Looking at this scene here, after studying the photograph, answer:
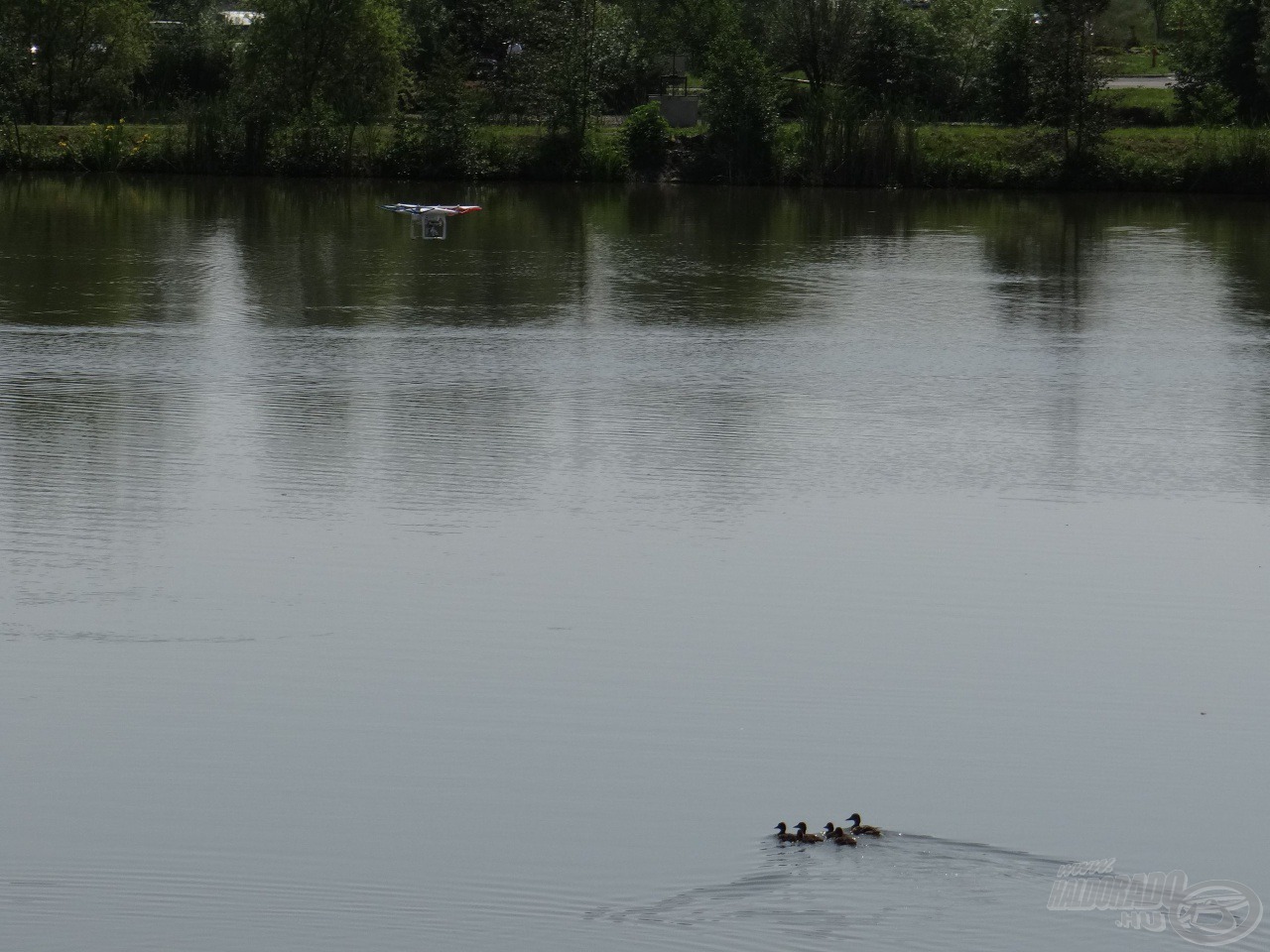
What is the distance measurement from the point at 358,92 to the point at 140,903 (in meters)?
58.0

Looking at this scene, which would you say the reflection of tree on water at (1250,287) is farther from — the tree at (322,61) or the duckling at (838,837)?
the tree at (322,61)

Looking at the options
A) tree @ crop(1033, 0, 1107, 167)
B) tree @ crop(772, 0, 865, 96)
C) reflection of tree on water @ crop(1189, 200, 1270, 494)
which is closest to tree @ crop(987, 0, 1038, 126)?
tree @ crop(1033, 0, 1107, 167)

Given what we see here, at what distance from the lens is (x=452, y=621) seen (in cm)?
1458

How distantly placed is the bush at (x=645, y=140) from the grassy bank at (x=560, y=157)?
37cm

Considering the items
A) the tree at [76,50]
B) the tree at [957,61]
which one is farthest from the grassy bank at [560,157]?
the tree at [957,61]

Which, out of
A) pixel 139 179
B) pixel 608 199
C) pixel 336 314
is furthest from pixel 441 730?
pixel 139 179

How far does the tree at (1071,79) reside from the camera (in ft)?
203

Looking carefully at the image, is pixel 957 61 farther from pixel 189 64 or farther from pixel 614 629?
pixel 614 629

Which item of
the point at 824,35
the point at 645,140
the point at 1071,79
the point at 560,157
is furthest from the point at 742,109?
the point at 1071,79

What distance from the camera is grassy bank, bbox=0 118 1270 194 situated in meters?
61.9

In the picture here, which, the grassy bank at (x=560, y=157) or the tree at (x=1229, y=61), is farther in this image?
the tree at (x=1229, y=61)

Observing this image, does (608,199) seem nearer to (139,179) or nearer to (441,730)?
(139,179)

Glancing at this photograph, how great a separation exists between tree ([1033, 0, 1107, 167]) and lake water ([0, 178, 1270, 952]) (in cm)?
3286

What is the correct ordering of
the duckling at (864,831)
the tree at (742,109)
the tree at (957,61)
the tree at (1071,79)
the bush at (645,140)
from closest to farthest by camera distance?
the duckling at (864,831), the tree at (1071,79), the tree at (742,109), the bush at (645,140), the tree at (957,61)
